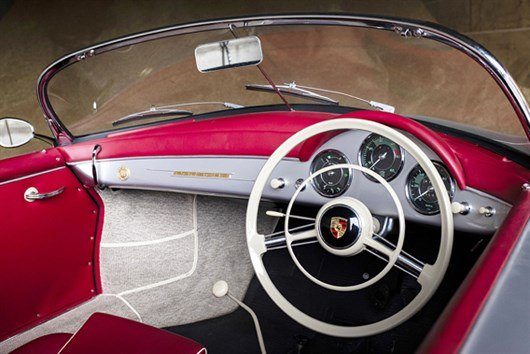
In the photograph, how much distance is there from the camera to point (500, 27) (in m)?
4.83

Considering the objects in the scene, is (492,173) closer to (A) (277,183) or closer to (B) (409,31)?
(B) (409,31)

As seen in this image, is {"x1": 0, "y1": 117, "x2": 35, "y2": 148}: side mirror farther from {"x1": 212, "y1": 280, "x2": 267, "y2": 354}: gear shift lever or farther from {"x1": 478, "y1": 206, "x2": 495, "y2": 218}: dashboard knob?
{"x1": 478, "y1": 206, "x2": 495, "y2": 218}: dashboard knob

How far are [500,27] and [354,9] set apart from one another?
1.22 m

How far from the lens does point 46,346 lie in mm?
1917

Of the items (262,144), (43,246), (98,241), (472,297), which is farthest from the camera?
(98,241)

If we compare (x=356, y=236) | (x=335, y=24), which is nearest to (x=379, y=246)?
(x=356, y=236)

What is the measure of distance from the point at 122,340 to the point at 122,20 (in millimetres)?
4877

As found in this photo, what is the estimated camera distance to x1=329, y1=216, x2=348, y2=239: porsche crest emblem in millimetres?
1636

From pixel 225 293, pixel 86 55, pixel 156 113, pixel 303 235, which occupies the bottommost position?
pixel 225 293

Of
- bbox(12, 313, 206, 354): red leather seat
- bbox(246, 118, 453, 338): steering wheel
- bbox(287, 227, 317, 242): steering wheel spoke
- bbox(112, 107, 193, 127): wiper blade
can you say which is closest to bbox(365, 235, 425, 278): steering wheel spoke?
bbox(246, 118, 453, 338): steering wheel

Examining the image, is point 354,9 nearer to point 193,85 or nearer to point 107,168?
point 193,85

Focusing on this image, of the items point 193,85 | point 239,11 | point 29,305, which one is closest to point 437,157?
point 193,85

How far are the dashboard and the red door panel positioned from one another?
286 millimetres

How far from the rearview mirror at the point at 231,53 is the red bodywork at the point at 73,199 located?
0.87 ft
